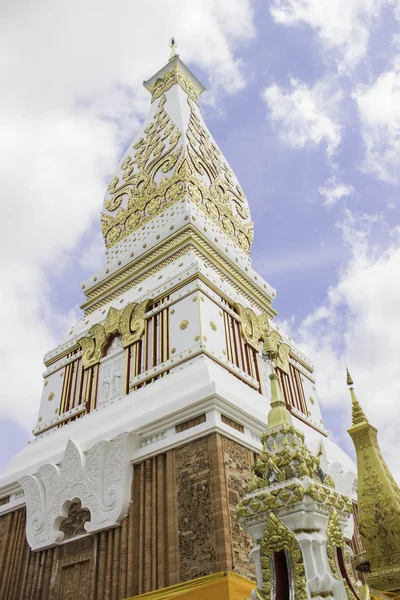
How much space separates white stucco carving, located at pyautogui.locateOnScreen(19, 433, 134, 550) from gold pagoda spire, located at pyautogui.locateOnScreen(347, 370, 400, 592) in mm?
3396

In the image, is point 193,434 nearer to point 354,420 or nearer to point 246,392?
point 246,392

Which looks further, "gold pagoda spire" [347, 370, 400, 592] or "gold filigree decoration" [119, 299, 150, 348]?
→ "gold filigree decoration" [119, 299, 150, 348]

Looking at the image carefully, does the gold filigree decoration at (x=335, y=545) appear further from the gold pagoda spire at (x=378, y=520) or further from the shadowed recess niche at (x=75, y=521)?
the shadowed recess niche at (x=75, y=521)

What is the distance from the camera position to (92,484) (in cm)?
702

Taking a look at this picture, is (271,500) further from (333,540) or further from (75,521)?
(75,521)

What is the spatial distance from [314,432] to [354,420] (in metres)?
5.17

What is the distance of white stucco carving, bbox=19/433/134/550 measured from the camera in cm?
676

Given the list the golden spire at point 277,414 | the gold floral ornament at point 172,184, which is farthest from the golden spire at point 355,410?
the gold floral ornament at point 172,184

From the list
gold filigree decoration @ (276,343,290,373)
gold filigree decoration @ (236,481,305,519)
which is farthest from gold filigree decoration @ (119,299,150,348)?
gold filigree decoration @ (236,481,305,519)

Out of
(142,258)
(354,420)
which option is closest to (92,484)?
(354,420)

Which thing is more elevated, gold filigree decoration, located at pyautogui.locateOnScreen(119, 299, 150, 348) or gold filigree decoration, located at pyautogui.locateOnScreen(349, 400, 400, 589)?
gold filigree decoration, located at pyautogui.locateOnScreen(119, 299, 150, 348)

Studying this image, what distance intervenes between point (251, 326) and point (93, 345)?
279 centimetres

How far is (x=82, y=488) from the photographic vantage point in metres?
7.10

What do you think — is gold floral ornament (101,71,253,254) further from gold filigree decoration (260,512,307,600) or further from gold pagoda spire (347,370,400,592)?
gold filigree decoration (260,512,307,600)
